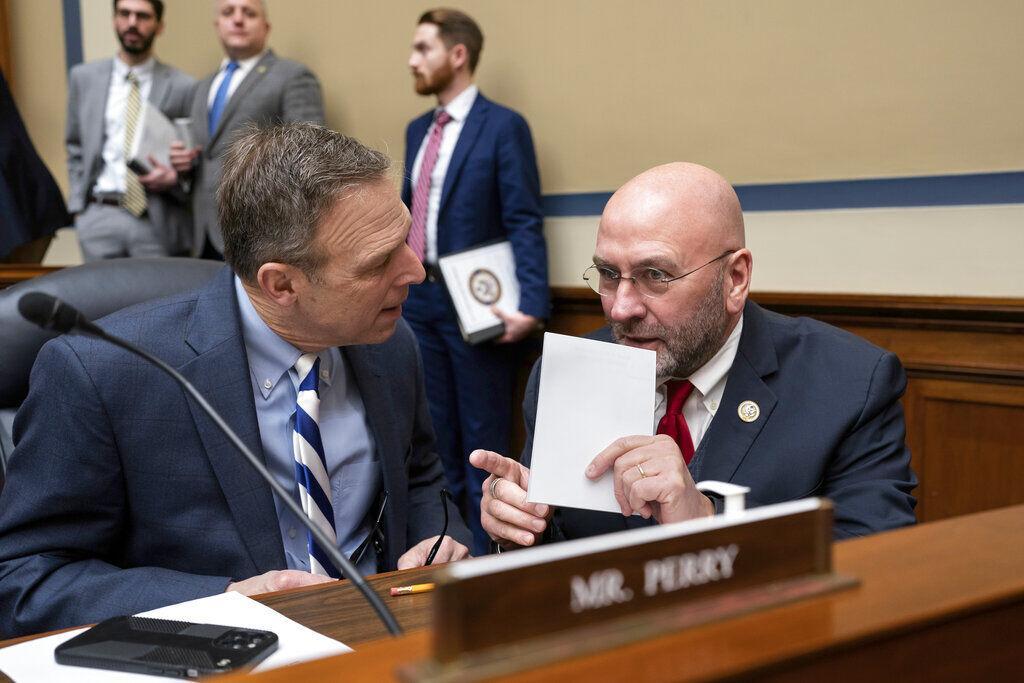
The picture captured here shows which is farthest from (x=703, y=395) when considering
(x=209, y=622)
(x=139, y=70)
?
(x=139, y=70)

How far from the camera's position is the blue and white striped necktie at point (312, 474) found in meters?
1.81


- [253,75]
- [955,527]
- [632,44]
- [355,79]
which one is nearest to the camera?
[955,527]

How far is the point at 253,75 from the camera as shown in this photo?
4.98 meters

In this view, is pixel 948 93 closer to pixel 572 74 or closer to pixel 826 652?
pixel 572 74

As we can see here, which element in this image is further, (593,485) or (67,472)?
(67,472)

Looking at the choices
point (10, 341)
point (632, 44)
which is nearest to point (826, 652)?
point (10, 341)

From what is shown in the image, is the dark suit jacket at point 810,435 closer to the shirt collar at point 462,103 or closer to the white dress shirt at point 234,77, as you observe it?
the shirt collar at point 462,103

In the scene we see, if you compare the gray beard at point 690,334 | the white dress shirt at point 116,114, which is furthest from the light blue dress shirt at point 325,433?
the white dress shirt at point 116,114

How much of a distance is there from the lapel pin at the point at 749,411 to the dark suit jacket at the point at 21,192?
328 centimetres

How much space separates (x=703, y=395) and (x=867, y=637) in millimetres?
1253

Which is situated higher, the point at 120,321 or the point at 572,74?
the point at 572,74

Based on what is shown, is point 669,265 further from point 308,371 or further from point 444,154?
point 444,154

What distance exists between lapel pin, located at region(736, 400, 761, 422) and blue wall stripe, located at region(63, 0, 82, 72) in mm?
6151

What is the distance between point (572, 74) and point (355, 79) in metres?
1.48
